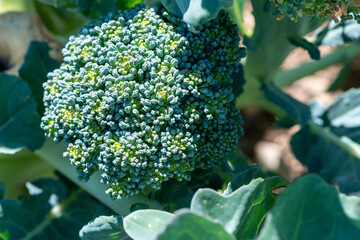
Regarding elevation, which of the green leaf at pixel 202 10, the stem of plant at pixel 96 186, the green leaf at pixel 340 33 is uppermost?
the green leaf at pixel 202 10

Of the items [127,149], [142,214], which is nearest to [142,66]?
[127,149]

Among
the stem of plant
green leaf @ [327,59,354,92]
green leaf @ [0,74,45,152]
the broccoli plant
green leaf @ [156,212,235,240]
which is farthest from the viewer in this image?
green leaf @ [327,59,354,92]

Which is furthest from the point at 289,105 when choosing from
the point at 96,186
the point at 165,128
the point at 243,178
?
the point at 96,186

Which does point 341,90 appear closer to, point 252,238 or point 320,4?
point 320,4

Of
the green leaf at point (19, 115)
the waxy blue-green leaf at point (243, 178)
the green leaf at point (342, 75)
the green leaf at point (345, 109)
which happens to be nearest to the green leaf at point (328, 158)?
the green leaf at point (345, 109)

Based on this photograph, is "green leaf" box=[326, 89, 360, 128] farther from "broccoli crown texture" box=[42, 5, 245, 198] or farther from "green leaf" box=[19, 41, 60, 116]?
"green leaf" box=[19, 41, 60, 116]

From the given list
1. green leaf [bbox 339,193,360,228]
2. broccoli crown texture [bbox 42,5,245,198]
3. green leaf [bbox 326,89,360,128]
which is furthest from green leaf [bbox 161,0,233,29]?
green leaf [bbox 326,89,360,128]

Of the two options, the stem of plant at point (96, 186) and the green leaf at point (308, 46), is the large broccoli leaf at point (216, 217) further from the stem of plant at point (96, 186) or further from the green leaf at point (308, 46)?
the green leaf at point (308, 46)
